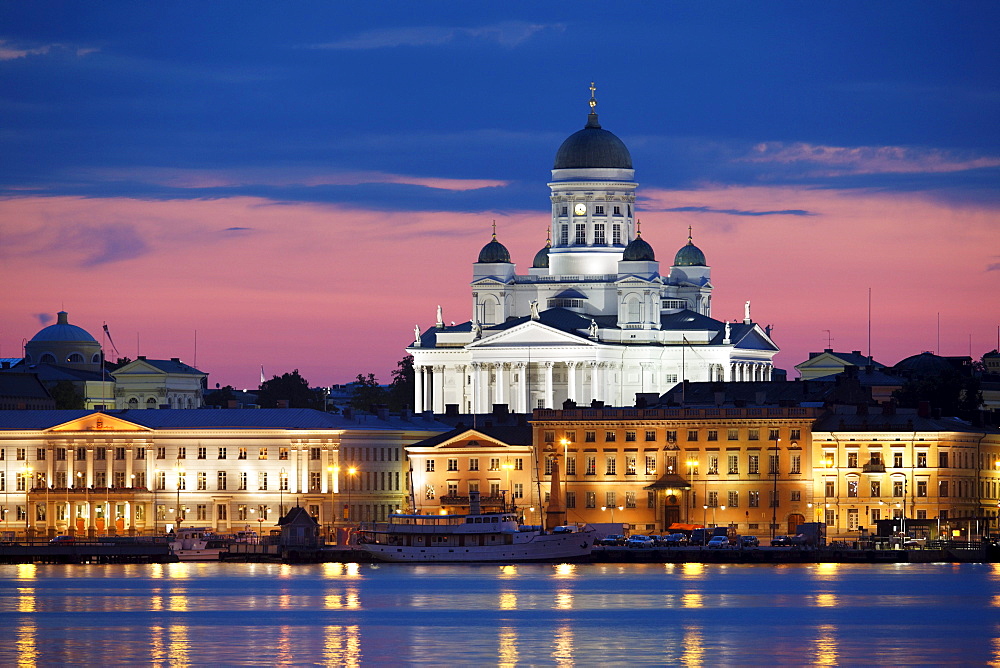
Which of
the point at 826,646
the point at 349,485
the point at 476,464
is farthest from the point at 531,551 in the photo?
the point at 826,646

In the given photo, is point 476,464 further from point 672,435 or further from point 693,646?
point 693,646

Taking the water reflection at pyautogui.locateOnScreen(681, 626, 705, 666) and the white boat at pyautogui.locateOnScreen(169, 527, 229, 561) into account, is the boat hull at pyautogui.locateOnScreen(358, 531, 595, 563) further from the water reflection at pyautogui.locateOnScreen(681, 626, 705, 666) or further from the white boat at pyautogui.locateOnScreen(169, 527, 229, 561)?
the water reflection at pyautogui.locateOnScreen(681, 626, 705, 666)

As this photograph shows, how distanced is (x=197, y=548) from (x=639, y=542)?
22.6 meters

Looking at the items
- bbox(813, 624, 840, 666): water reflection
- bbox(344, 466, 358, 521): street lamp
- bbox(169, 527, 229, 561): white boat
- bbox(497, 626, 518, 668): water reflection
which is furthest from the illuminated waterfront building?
bbox(813, 624, 840, 666): water reflection

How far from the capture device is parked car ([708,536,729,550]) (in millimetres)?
159625

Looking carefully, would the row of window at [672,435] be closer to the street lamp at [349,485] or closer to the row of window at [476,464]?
the row of window at [476,464]

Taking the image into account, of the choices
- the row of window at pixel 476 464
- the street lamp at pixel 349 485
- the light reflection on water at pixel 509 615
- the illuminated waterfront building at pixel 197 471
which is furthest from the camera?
the illuminated waterfront building at pixel 197 471

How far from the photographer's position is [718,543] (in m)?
161

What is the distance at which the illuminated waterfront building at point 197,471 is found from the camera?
18188 cm

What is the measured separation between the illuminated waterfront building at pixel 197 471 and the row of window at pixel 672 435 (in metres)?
12.6

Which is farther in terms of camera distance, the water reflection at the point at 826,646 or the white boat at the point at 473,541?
the white boat at the point at 473,541

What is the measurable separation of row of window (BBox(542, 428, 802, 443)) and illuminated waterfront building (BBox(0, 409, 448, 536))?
12.6 m

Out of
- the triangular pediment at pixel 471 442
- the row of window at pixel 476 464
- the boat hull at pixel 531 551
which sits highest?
the triangular pediment at pixel 471 442

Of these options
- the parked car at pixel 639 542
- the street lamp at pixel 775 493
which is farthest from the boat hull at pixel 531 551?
the street lamp at pixel 775 493
